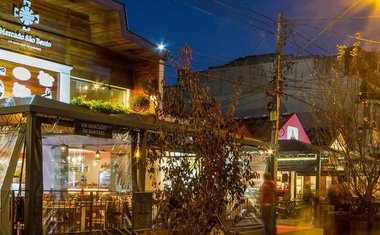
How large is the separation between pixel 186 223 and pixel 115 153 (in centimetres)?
916

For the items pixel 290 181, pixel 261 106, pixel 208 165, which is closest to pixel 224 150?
pixel 208 165

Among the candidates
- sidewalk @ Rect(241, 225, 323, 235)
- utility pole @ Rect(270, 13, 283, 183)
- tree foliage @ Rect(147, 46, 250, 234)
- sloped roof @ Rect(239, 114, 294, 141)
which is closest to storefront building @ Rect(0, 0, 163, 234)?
utility pole @ Rect(270, 13, 283, 183)

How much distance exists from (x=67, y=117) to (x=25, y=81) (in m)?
3.62

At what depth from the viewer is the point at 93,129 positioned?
41.5 ft

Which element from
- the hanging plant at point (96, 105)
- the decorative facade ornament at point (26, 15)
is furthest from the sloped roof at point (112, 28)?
the hanging plant at point (96, 105)

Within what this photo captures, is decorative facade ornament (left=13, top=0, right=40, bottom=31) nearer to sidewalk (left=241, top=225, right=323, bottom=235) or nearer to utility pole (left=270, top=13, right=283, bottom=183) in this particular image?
utility pole (left=270, top=13, right=283, bottom=183)

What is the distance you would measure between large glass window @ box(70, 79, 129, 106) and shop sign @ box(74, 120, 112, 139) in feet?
12.3

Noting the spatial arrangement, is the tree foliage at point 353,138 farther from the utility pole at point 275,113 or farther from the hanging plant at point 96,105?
the hanging plant at point 96,105

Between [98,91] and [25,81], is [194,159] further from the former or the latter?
[98,91]

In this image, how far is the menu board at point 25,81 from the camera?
14.2 m

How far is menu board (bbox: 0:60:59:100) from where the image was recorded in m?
14.2

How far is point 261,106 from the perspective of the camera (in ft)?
119

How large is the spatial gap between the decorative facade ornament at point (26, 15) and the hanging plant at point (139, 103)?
419 cm

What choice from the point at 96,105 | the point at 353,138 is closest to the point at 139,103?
the point at 96,105
